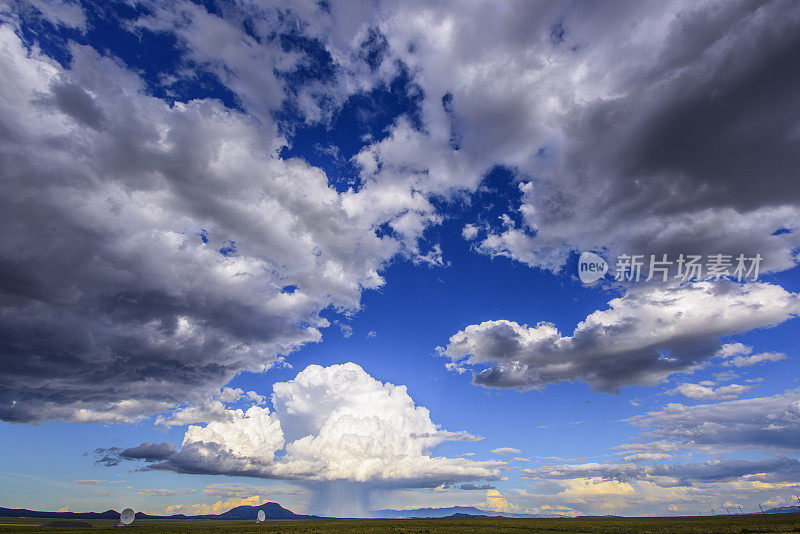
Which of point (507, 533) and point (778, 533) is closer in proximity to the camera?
point (778, 533)

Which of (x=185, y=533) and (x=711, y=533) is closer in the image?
(x=711, y=533)

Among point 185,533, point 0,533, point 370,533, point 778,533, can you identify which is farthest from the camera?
point 0,533

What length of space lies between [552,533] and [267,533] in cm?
9060

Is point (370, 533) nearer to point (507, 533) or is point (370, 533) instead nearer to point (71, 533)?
point (507, 533)

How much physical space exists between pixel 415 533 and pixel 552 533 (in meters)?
38.3

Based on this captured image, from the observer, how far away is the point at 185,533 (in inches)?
5054

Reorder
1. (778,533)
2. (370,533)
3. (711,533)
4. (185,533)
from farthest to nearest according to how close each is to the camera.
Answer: (185,533) < (370,533) < (711,533) < (778,533)

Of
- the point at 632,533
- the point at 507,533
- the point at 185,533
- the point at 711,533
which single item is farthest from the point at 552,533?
the point at 185,533

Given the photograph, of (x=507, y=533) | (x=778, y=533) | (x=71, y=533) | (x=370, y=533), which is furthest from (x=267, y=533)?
(x=778, y=533)

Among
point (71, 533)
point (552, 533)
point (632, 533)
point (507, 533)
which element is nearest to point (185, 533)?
point (71, 533)

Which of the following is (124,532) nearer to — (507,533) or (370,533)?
(370,533)

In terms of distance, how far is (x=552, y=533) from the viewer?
112m

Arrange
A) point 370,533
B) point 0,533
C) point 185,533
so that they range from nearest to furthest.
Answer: point 370,533
point 185,533
point 0,533

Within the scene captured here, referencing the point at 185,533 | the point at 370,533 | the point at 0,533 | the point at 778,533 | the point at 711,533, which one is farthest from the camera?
the point at 0,533
